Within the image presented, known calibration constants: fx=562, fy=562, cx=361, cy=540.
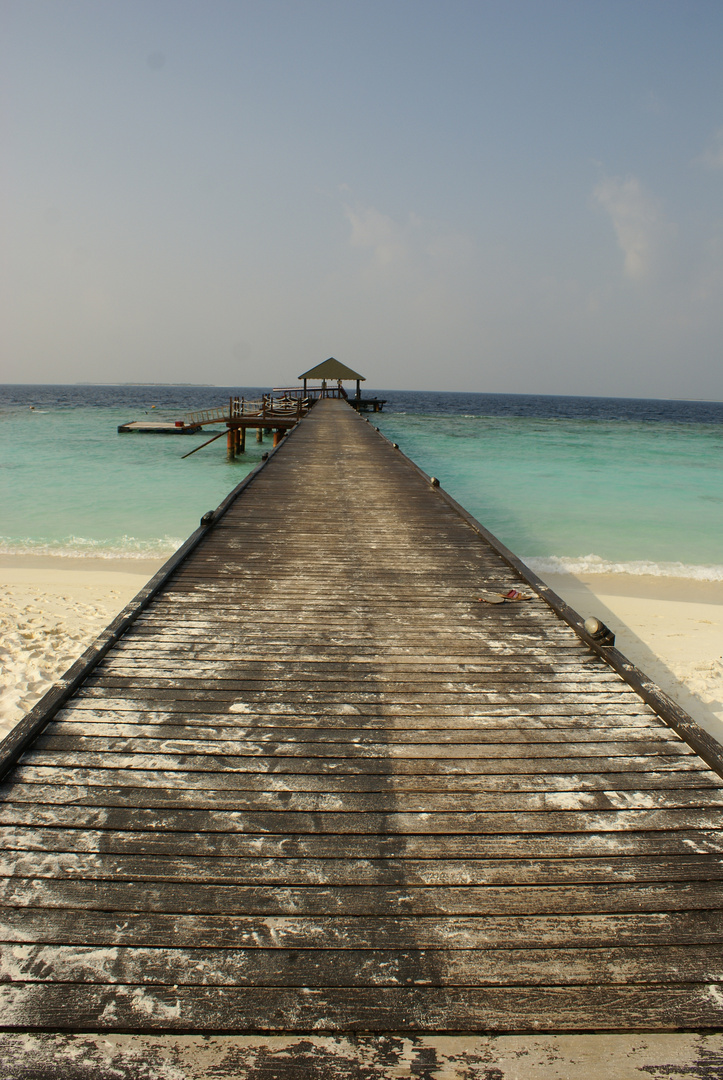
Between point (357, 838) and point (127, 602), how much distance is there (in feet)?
23.0

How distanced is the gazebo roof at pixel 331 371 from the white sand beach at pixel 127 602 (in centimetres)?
2340

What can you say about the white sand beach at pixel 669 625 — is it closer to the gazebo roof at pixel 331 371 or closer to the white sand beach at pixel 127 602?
the white sand beach at pixel 127 602

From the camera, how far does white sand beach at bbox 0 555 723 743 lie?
5957mm

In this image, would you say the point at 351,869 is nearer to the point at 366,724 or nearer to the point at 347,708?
the point at 366,724

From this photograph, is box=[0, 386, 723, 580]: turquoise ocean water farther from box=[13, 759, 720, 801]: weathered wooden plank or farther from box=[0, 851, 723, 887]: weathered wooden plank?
box=[0, 851, 723, 887]: weathered wooden plank

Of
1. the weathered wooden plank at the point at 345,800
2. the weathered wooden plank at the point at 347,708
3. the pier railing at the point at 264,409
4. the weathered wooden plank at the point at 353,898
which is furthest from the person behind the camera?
the pier railing at the point at 264,409

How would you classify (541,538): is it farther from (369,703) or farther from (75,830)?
(75,830)

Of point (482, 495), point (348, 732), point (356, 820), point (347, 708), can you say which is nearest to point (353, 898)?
point (356, 820)

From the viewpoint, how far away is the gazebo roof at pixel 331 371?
31.8 m

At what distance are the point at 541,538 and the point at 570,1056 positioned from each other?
11890 millimetres

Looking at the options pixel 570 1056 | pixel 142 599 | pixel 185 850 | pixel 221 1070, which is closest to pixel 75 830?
pixel 185 850

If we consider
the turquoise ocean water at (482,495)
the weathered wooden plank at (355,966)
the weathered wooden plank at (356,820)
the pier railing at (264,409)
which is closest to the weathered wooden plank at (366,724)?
the weathered wooden plank at (356,820)

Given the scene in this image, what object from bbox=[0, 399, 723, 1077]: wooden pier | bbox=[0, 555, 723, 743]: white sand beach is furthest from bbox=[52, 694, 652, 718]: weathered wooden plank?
bbox=[0, 555, 723, 743]: white sand beach

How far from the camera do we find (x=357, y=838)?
2.45 metres
